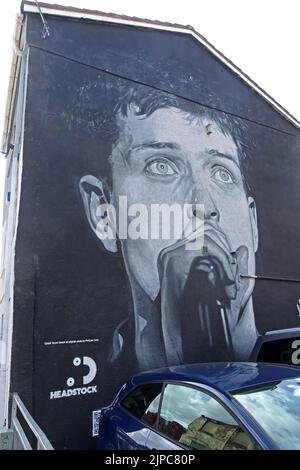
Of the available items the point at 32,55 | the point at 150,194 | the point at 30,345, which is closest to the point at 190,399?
the point at 30,345

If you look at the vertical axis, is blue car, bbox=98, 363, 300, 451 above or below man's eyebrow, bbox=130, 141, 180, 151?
below

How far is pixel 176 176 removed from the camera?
7.86 metres

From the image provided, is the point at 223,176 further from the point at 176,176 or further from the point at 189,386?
the point at 189,386

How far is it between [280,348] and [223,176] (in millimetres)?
4333

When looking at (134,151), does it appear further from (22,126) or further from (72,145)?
(22,126)

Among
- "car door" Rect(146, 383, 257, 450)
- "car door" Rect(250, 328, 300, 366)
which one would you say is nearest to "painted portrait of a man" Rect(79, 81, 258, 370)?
"car door" Rect(250, 328, 300, 366)

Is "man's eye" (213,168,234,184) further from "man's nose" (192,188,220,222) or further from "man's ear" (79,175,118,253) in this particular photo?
"man's ear" (79,175,118,253)

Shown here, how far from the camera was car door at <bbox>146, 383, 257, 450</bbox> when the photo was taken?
2.81 meters

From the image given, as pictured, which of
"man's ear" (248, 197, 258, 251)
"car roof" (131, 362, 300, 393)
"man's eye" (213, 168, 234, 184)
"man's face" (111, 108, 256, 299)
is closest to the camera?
"car roof" (131, 362, 300, 393)

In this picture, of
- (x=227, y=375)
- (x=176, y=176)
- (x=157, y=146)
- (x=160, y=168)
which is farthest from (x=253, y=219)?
(x=227, y=375)

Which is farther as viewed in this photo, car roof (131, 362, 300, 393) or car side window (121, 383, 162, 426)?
car side window (121, 383, 162, 426)

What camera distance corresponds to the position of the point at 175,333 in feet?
22.8

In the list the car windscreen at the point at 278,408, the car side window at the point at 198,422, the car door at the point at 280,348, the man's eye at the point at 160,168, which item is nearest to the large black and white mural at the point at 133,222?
the man's eye at the point at 160,168

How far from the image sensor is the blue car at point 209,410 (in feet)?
9.14
